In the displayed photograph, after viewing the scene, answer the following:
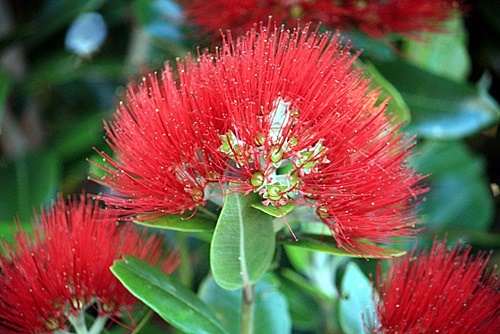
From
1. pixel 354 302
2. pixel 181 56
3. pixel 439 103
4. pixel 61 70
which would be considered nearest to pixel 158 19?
pixel 181 56

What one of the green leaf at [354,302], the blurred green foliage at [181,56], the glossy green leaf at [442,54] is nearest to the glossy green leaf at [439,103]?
the blurred green foliage at [181,56]

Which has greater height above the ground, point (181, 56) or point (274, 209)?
point (181, 56)

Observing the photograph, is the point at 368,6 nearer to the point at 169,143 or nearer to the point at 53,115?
the point at 169,143

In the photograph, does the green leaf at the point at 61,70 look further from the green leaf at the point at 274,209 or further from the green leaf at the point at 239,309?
the green leaf at the point at 274,209

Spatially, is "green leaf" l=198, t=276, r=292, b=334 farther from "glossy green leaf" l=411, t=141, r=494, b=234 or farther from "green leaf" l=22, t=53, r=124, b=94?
"green leaf" l=22, t=53, r=124, b=94

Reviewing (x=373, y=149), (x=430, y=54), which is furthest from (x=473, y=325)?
(x=430, y=54)

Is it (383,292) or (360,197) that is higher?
(360,197)

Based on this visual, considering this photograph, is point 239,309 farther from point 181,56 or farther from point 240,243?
point 181,56
